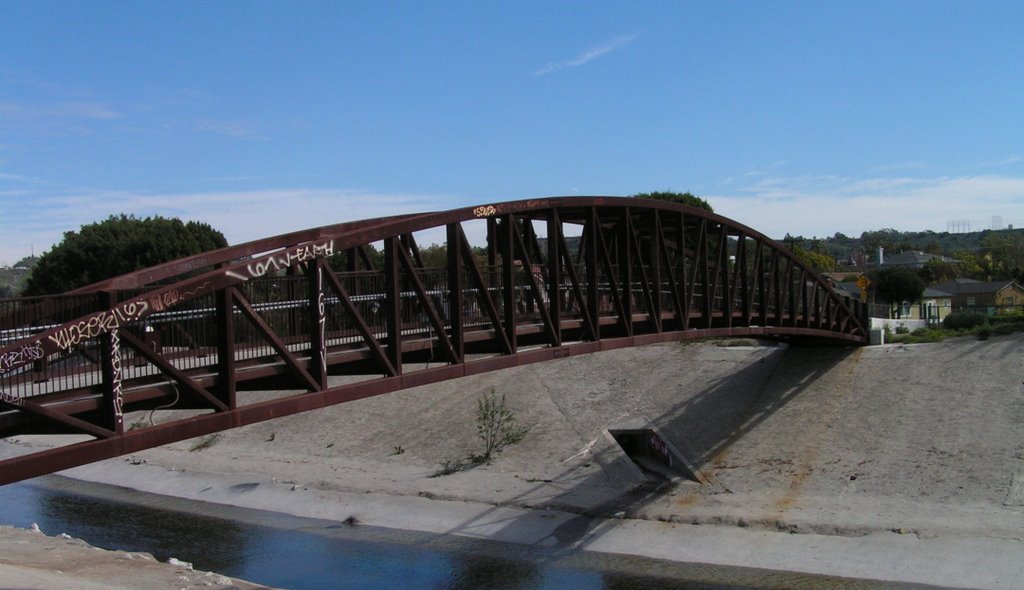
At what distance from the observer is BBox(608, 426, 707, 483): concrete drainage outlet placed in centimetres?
3225

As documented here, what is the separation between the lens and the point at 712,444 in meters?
34.3

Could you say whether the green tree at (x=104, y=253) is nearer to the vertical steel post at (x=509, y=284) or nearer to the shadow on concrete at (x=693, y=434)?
the shadow on concrete at (x=693, y=434)

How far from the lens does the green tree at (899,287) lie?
70.8 m

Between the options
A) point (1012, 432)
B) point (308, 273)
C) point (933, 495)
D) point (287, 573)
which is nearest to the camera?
point (308, 273)

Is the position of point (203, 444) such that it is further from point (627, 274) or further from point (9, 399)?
point (9, 399)

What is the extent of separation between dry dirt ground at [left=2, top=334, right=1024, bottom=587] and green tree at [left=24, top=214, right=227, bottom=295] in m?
20.8

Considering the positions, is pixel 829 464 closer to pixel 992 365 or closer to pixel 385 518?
pixel 992 365

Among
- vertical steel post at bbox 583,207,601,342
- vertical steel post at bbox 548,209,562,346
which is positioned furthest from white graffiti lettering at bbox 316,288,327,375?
vertical steel post at bbox 583,207,601,342

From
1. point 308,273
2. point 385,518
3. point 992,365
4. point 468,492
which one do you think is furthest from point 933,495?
point 308,273

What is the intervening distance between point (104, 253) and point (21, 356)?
52310mm

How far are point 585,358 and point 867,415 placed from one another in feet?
50.2

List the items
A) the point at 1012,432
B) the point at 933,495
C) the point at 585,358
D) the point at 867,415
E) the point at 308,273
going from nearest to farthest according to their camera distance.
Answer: the point at 308,273 → the point at 933,495 → the point at 1012,432 → the point at 867,415 → the point at 585,358

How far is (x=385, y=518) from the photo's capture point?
29906 mm

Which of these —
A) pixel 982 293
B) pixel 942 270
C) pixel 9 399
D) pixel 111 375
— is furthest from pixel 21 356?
pixel 942 270
